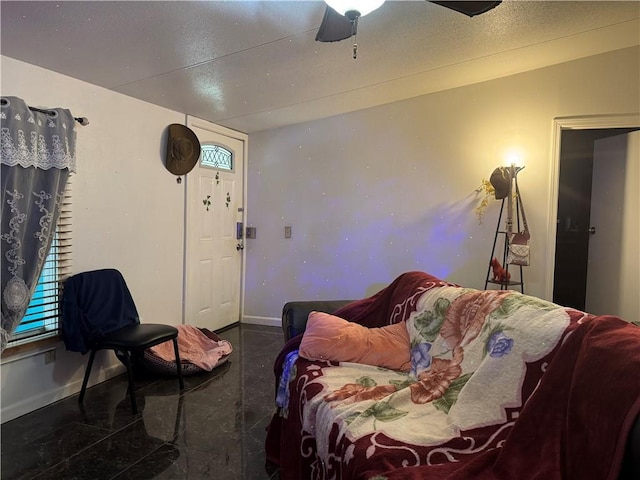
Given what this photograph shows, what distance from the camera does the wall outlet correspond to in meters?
2.62

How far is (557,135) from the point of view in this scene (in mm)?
3494

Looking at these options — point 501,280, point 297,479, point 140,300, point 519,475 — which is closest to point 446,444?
point 519,475

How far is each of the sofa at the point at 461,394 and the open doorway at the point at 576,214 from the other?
111 inches

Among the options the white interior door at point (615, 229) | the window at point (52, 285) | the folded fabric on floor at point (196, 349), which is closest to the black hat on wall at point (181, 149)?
the window at point (52, 285)

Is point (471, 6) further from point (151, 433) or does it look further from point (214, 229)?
point (214, 229)

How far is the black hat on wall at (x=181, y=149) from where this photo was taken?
11.6ft

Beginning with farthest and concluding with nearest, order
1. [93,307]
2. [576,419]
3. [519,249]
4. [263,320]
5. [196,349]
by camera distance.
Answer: [263,320] → [196,349] → [519,249] → [93,307] → [576,419]

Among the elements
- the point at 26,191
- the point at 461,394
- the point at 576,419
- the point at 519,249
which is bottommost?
the point at 461,394

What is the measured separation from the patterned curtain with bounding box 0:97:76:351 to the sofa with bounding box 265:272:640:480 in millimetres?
1555

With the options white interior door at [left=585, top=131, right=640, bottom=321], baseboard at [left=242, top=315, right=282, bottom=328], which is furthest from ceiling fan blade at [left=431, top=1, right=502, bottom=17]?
baseboard at [left=242, top=315, right=282, bottom=328]

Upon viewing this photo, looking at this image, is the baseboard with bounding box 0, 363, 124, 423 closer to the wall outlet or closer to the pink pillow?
the wall outlet

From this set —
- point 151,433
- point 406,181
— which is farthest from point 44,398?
point 406,181

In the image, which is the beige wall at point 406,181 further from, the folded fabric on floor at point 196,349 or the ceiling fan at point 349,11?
the ceiling fan at point 349,11

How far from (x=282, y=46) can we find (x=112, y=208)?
1.73 m
